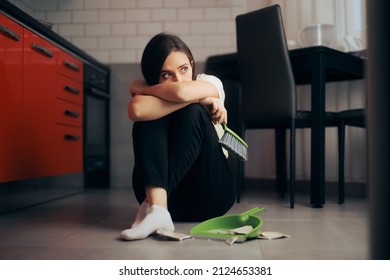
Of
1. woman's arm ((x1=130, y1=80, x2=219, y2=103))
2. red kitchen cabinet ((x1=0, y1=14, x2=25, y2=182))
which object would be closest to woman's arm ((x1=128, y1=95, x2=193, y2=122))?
woman's arm ((x1=130, y1=80, x2=219, y2=103))

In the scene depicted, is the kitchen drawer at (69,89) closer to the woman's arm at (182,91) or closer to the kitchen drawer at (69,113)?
the kitchen drawer at (69,113)

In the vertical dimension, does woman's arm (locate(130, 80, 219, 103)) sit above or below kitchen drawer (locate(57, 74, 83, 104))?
below

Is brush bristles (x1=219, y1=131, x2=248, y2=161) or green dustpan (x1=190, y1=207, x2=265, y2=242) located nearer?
green dustpan (x1=190, y1=207, x2=265, y2=242)

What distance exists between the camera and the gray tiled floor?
1.04 meters

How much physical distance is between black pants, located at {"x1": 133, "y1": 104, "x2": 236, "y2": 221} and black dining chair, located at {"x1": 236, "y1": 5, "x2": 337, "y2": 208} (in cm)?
69

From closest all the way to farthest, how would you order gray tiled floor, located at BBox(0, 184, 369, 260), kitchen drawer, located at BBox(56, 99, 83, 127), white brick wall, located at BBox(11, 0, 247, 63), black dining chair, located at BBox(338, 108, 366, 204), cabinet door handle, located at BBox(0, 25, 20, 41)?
gray tiled floor, located at BBox(0, 184, 369, 260)
cabinet door handle, located at BBox(0, 25, 20, 41)
black dining chair, located at BBox(338, 108, 366, 204)
kitchen drawer, located at BBox(56, 99, 83, 127)
white brick wall, located at BBox(11, 0, 247, 63)

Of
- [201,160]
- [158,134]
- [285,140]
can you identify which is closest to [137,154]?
[158,134]

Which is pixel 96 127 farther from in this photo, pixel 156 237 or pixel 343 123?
pixel 156 237

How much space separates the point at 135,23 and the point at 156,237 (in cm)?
229

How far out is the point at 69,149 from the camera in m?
2.43

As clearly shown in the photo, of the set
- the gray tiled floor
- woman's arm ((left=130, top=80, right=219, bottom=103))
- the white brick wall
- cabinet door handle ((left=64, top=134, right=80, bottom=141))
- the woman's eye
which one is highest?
the white brick wall

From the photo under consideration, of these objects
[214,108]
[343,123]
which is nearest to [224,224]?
[214,108]

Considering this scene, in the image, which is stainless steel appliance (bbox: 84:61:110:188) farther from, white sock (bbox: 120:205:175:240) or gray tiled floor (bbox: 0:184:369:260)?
white sock (bbox: 120:205:175:240)

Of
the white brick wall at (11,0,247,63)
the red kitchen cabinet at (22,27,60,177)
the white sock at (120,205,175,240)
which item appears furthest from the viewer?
the white brick wall at (11,0,247,63)
